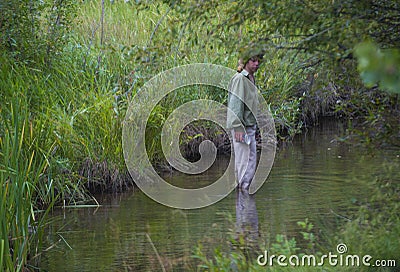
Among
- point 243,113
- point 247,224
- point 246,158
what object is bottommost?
point 247,224

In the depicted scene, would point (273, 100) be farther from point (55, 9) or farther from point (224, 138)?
point (55, 9)

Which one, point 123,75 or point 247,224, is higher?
point 123,75

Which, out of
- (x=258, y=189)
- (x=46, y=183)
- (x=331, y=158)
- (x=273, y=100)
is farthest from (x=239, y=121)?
(x=273, y=100)

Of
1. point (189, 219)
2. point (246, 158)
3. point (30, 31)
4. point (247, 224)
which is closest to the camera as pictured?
point (247, 224)

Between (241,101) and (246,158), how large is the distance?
2.37 feet

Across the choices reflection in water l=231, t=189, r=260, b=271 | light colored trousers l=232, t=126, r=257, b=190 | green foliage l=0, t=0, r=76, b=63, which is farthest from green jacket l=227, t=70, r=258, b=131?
green foliage l=0, t=0, r=76, b=63

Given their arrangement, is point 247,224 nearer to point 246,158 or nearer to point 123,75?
point 246,158

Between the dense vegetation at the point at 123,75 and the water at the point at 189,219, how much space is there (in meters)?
0.38

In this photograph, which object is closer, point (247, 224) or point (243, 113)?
point (247, 224)

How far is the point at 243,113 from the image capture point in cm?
869

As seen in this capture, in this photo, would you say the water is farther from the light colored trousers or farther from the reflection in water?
the light colored trousers

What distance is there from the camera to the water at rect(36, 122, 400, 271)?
21.0 feet

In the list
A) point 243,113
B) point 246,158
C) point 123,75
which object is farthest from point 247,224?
point 123,75

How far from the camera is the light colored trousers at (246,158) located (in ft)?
28.9
